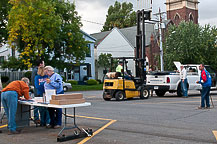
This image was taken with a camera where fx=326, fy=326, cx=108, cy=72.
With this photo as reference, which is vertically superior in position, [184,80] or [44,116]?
[184,80]

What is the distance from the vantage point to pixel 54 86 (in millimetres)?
9008

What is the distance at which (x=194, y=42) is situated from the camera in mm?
43969

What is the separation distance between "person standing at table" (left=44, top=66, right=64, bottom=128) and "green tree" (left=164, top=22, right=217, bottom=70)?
36.5 meters

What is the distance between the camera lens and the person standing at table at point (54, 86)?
9.03 metres

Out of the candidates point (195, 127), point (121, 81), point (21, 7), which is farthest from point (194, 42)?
point (195, 127)

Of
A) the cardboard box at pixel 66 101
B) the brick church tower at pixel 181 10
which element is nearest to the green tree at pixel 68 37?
the cardboard box at pixel 66 101

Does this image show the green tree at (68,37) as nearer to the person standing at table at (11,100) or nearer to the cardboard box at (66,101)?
the person standing at table at (11,100)

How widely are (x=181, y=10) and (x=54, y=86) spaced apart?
7020cm

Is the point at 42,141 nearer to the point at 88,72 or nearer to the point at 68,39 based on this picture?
the point at 68,39

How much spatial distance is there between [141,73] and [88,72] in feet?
95.4

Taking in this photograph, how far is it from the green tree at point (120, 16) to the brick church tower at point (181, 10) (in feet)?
28.5

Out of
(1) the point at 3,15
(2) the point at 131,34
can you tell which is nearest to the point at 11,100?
(1) the point at 3,15

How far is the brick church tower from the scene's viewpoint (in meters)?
74.6

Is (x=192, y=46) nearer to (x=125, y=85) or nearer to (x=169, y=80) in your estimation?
(x=169, y=80)
